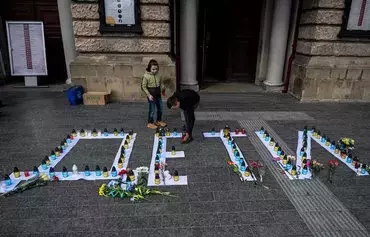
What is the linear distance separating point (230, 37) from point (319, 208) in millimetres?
8653

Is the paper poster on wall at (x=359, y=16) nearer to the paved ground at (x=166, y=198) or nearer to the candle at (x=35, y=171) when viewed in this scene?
the paved ground at (x=166, y=198)

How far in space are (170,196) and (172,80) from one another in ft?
17.1

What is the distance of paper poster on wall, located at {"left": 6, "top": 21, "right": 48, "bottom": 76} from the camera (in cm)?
958

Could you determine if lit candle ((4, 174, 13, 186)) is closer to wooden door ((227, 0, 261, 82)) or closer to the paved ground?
the paved ground

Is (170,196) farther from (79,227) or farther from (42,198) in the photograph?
(42,198)

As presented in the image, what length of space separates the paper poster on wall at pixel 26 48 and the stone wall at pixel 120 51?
2.50 meters

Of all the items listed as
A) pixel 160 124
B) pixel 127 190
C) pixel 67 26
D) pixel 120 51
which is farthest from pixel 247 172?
pixel 67 26

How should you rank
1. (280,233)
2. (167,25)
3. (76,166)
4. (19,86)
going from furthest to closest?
(19,86) < (167,25) < (76,166) < (280,233)

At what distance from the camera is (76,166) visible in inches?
179

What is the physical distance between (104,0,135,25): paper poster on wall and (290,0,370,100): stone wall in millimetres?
5588

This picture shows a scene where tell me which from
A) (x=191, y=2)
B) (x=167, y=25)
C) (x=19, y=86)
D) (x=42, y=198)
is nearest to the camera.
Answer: (x=42, y=198)

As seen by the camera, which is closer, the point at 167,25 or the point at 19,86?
the point at 167,25

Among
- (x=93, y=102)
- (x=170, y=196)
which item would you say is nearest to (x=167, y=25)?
(x=93, y=102)

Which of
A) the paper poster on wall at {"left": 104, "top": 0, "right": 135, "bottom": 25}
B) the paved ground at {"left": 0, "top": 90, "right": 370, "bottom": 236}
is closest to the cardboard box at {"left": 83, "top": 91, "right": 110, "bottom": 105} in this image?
the paved ground at {"left": 0, "top": 90, "right": 370, "bottom": 236}
